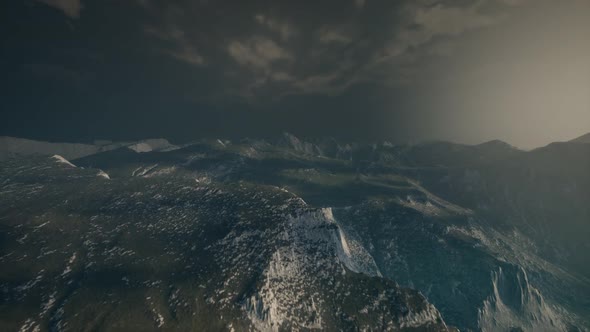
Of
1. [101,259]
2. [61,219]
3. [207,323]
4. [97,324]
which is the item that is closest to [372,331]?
[207,323]

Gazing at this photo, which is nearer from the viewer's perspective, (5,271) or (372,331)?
(372,331)

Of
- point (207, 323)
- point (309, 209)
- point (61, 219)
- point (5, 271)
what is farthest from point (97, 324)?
point (309, 209)

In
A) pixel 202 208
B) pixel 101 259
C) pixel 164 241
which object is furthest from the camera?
pixel 202 208

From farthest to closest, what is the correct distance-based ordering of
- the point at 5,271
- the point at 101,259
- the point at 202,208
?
the point at 202,208
the point at 101,259
the point at 5,271

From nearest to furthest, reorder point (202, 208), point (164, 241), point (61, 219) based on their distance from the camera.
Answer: point (164, 241) → point (61, 219) → point (202, 208)

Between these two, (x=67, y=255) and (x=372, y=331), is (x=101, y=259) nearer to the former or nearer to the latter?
(x=67, y=255)

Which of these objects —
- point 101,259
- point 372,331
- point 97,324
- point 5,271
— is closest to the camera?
point 97,324

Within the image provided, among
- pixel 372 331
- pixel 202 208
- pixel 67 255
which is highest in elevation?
pixel 202 208

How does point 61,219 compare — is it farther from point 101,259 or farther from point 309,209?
point 309,209

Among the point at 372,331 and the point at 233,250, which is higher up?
the point at 233,250
